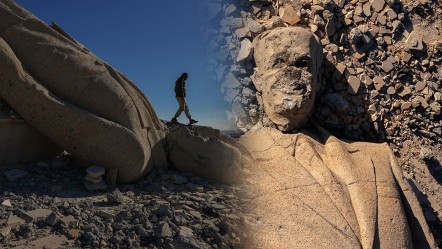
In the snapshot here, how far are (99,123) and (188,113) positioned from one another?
9.74ft

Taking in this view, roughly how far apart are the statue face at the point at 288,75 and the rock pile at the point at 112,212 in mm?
904

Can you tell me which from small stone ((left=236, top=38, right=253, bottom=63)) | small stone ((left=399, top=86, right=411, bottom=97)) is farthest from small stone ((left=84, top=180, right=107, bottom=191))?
small stone ((left=399, top=86, right=411, bottom=97))

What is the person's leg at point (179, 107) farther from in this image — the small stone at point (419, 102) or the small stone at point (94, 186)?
the small stone at point (419, 102)

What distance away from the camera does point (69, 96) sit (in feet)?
14.2

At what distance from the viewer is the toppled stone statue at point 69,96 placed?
4230mm

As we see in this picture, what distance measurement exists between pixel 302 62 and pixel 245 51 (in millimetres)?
709

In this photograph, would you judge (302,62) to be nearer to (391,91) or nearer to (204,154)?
(204,154)

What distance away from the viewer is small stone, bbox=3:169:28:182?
4.14 meters

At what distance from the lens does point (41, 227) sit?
334 cm

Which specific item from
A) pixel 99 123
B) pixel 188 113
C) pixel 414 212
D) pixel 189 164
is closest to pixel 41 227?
pixel 99 123

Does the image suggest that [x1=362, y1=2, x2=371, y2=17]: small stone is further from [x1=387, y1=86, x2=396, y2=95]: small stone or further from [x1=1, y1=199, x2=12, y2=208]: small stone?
[x1=1, y1=199, x2=12, y2=208]: small stone

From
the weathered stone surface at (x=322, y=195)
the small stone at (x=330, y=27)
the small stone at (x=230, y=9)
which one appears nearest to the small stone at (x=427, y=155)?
the weathered stone surface at (x=322, y=195)

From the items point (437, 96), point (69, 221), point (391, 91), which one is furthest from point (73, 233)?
point (437, 96)

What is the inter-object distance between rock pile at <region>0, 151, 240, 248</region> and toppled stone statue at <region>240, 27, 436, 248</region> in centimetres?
36
